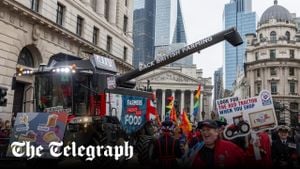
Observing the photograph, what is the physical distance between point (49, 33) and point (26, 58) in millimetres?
2312

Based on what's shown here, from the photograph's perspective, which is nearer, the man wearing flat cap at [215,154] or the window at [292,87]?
the man wearing flat cap at [215,154]

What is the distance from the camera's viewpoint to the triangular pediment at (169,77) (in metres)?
107

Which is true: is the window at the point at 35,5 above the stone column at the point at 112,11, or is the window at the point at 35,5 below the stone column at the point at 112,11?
below

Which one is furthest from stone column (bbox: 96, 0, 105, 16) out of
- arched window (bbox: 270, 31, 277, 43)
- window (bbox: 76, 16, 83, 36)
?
arched window (bbox: 270, 31, 277, 43)

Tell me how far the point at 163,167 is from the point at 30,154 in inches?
198

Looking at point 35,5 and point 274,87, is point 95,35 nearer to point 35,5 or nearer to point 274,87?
point 35,5

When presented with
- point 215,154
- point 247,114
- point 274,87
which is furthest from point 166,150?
point 274,87

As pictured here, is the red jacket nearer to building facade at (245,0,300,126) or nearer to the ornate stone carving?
the ornate stone carving

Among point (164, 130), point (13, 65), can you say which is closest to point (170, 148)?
point (164, 130)

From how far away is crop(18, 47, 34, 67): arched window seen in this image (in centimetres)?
2372

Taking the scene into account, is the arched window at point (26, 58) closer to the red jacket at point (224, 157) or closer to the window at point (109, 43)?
the window at point (109, 43)

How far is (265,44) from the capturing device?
255 feet

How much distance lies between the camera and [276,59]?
248 ft

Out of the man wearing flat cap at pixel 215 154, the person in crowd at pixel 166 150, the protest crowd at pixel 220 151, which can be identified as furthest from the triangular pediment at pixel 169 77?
the man wearing flat cap at pixel 215 154
